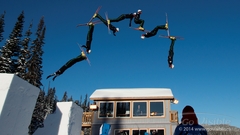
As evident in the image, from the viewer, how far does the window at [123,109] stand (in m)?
19.7

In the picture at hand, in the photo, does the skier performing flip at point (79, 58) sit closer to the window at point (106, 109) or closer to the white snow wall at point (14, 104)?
the white snow wall at point (14, 104)

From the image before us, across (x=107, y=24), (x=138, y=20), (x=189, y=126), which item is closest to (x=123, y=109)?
(x=138, y=20)

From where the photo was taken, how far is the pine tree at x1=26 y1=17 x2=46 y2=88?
91.6ft

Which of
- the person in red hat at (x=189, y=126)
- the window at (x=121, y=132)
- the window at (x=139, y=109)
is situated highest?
the window at (x=139, y=109)

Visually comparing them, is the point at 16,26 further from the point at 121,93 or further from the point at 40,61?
the point at 121,93

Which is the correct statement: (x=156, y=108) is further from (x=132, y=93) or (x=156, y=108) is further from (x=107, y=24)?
(x=107, y=24)

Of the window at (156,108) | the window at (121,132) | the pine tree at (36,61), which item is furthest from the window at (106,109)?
the pine tree at (36,61)

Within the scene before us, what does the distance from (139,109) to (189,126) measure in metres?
17.0

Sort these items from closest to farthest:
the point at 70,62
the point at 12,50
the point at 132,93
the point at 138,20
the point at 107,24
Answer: the point at 70,62, the point at 107,24, the point at 138,20, the point at 132,93, the point at 12,50

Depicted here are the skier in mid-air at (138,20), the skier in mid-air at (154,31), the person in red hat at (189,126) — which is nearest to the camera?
the person in red hat at (189,126)

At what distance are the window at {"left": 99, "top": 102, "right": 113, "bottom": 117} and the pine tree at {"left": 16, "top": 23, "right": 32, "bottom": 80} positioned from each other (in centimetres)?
1227

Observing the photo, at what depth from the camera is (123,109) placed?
65.2ft

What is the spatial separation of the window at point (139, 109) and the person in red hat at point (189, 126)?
16.8m

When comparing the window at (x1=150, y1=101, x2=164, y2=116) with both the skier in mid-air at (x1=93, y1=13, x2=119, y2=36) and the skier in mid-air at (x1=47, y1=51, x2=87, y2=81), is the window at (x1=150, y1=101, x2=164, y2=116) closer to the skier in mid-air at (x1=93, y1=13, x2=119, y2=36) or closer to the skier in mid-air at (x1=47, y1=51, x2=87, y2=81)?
the skier in mid-air at (x1=93, y1=13, x2=119, y2=36)
